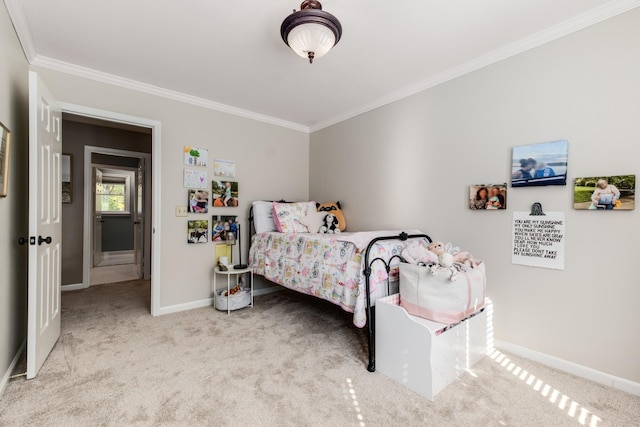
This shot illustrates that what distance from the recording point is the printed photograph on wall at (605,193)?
1753 millimetres

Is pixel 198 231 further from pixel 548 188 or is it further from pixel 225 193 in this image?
pixel 548 188

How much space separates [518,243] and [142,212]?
520 cm

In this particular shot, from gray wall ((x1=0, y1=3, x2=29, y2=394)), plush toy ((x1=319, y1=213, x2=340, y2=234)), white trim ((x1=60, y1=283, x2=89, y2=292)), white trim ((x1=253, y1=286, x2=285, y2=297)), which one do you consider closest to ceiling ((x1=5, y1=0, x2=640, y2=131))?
gray wall ((x1=0, y1=3, x2=29, y2=394))

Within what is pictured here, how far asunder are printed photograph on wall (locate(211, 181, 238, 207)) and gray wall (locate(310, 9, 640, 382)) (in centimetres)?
194

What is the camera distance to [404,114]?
302cm

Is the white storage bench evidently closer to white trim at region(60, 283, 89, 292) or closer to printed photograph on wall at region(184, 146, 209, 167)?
printed photograph on wall at region(184, 146, 209, 167)

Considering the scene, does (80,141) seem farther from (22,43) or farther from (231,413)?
(231,413)

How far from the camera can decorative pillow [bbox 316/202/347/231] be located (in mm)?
3619

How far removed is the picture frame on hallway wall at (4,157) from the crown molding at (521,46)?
3.04 m

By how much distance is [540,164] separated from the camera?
6.88ft

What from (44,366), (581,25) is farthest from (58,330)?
(581,25)

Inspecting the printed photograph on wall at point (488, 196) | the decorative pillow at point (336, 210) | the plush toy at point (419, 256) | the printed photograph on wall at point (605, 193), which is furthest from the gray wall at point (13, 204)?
the printed photograph on wall at point (605, 193)

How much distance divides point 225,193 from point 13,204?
1807 mm

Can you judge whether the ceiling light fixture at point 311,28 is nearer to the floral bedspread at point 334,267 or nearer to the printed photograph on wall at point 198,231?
the floral bedspread at point 334,267
